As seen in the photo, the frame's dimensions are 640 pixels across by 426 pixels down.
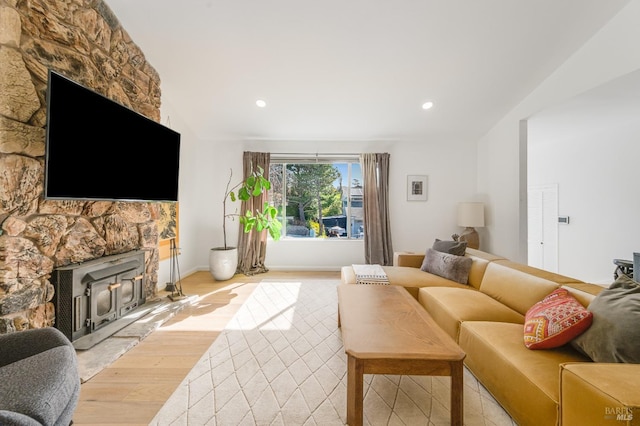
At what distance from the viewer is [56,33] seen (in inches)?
72.7

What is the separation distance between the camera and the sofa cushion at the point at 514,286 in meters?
1.89

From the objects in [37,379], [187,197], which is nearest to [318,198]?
[187,197]

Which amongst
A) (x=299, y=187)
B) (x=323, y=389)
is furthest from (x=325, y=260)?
(x=323, y=389)

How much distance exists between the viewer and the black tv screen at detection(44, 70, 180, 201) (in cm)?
170

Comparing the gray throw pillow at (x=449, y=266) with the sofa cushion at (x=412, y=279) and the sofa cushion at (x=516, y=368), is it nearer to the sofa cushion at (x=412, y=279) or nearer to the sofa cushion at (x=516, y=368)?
the sofa cushion at (x=412, y=279)

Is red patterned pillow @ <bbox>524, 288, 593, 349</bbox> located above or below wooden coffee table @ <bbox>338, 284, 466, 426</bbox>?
above

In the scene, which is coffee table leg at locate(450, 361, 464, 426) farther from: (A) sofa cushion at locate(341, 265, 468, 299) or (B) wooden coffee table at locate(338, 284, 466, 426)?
(A) sofa cushion at locate(341, 265, 468, 299)

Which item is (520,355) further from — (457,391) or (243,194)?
(243,194)

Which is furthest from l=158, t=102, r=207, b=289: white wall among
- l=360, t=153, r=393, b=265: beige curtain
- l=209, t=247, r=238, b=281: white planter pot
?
l=360, t=153, r=393, b=265: beige curtain

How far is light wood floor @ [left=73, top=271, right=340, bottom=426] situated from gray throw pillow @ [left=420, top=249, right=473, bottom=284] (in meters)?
2.45

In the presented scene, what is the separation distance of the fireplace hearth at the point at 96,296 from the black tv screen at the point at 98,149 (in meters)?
0.62

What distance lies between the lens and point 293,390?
1.57m

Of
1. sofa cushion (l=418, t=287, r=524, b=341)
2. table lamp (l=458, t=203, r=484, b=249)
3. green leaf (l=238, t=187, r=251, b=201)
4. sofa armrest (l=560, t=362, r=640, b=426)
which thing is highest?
green leaf (l=238, t=187, r=251, b=201)

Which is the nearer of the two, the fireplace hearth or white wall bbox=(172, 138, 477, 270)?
the fireplace hearth
